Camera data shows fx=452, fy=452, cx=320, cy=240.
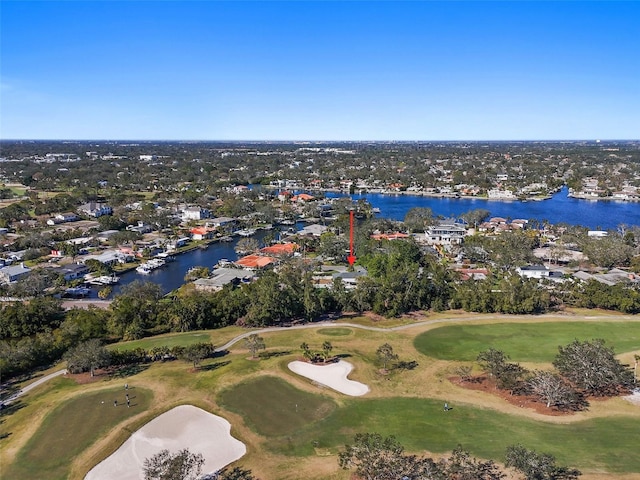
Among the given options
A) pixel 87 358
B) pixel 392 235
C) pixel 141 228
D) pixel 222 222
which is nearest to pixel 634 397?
pixel 87 358

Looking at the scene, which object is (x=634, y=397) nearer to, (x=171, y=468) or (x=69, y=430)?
(x=171, y=468)

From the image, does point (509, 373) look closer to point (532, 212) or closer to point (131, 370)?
point (131, 370)

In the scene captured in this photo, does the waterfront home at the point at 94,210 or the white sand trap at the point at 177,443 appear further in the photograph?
the waterfront home at the point at 94,210

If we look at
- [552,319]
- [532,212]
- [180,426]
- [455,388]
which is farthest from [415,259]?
[532,212]

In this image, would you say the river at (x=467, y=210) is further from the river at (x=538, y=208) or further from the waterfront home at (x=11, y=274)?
the waterfront home at (x=11, y=274)

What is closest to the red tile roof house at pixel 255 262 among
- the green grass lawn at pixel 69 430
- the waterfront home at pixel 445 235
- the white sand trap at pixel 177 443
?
the waterfront home at pixel 445 235

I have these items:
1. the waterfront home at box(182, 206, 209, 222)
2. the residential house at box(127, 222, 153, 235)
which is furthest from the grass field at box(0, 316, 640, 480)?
the waterfront home at box(182, 206, 209, 222)

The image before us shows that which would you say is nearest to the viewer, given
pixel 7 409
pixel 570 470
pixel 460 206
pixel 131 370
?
pixel 570 470
